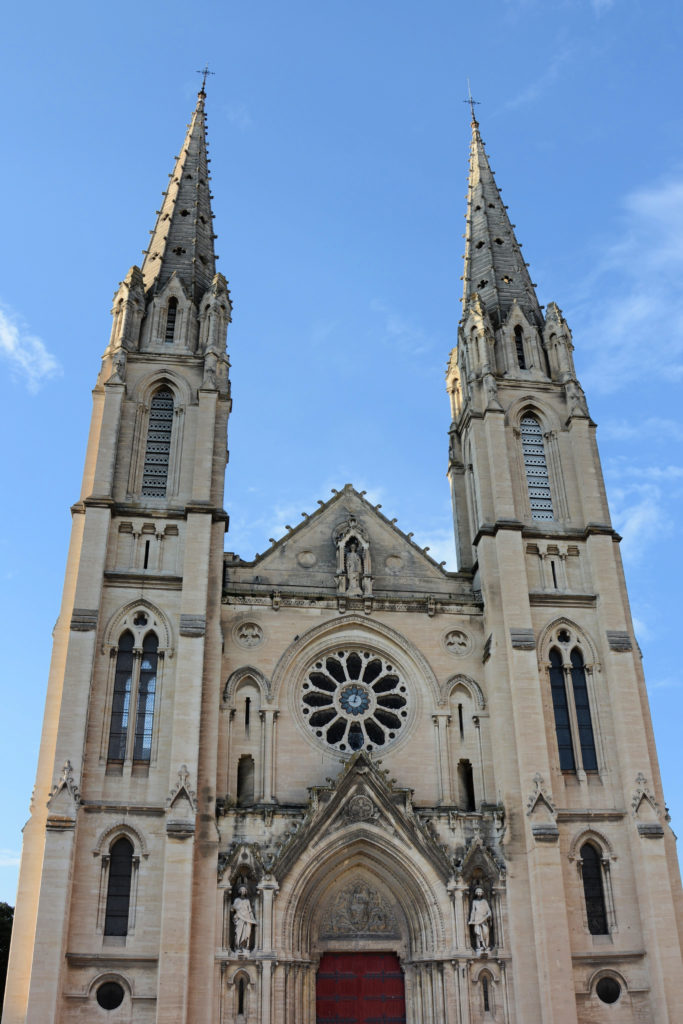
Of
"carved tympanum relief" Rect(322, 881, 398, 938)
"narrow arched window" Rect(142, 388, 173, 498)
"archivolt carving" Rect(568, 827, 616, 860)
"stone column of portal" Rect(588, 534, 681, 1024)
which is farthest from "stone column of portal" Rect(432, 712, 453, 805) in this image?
"narrow arched window" Rect(142, 388, 173, 498)

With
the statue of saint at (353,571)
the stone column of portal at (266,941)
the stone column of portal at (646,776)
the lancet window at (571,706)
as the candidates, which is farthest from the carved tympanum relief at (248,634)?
the stone column of portal at (646,776)

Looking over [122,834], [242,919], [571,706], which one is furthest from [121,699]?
[571,706]

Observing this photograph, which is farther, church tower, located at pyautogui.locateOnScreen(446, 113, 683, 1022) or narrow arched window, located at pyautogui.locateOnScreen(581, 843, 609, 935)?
narrow arched window, located at pyautogui.locateOnScreen(581, 843, 609, 935)

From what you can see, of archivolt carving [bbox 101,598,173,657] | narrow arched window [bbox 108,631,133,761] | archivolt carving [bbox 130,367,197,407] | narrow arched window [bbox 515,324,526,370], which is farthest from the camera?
narrow arched window [bbox 515,324,526,370]

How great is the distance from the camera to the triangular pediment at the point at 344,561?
26.7m

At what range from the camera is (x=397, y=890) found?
22656mm

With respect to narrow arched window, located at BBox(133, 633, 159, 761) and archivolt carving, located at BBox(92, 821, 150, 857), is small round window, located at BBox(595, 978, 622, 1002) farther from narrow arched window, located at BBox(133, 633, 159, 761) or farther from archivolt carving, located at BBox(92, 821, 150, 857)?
narrow arched window, located at BBox(133, 633, 159, 761)

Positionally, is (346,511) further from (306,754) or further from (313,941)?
(313,941)

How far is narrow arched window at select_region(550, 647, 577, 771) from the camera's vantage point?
79.9 ft

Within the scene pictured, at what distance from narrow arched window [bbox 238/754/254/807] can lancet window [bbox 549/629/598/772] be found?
7941 mm

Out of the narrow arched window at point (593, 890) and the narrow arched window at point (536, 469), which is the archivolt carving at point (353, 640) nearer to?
the narrow arched window at point (593, 890)

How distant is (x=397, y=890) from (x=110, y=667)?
897cm

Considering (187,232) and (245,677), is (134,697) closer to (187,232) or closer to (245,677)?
(245,677)

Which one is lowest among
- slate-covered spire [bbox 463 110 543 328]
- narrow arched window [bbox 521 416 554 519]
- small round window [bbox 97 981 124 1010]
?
small round window [bbox 97 981 124 1010]
